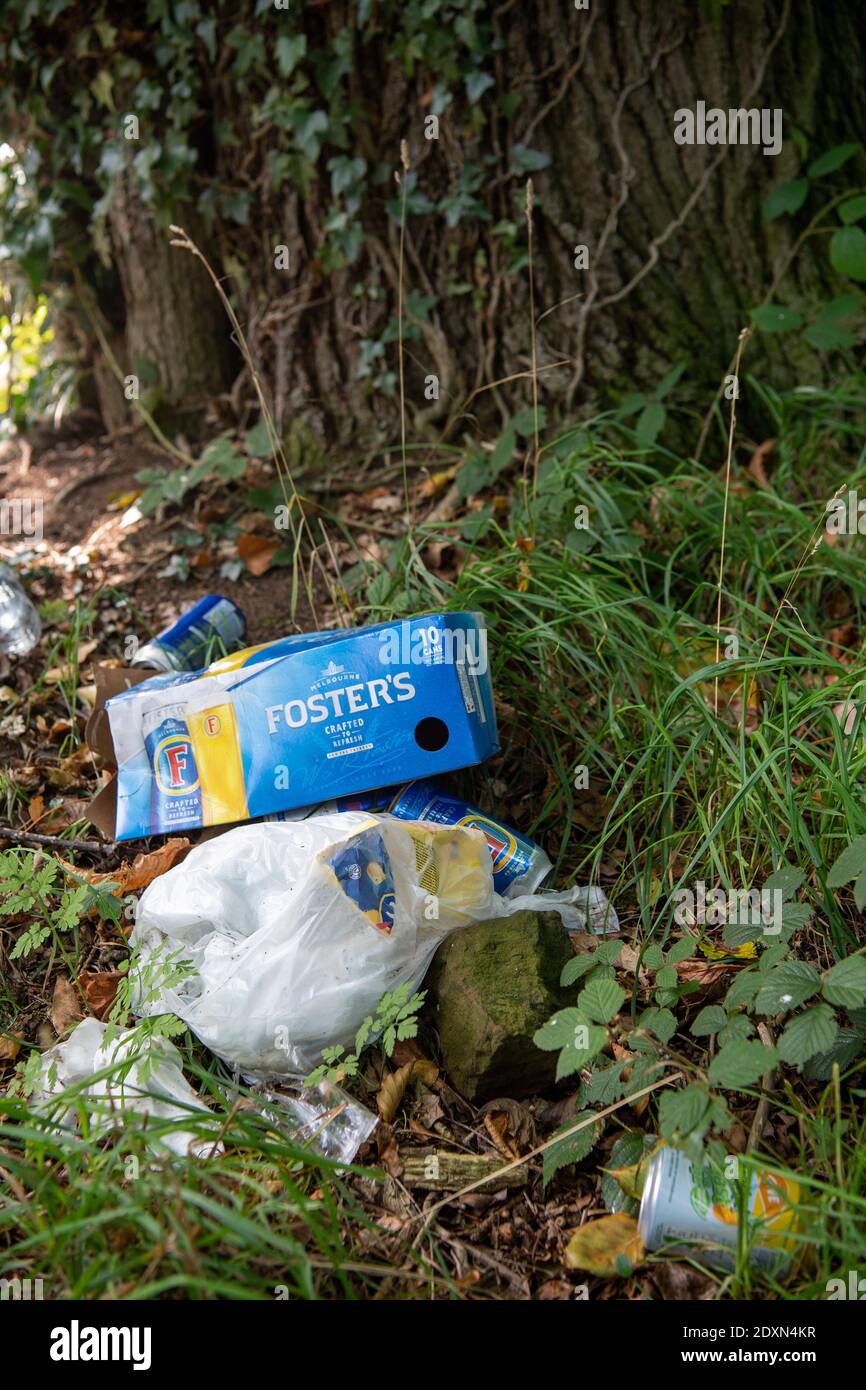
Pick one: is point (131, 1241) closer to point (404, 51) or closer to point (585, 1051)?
point (585, 1051)

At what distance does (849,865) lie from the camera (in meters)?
1.62

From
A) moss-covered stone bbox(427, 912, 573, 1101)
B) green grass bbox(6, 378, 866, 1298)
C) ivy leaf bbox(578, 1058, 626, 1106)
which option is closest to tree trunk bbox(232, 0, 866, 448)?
green grass bbox(6, 378, 866, 1298)

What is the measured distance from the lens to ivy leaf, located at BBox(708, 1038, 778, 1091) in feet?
4.57

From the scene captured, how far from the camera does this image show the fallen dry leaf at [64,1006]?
1.83 meters

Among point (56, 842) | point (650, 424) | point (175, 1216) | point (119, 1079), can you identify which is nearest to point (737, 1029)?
point (175, 1216)

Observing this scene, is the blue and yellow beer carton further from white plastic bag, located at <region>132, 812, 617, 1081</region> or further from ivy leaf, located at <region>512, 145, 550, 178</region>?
ivy leaf, located at <region>512, 145, 550, 178</region>

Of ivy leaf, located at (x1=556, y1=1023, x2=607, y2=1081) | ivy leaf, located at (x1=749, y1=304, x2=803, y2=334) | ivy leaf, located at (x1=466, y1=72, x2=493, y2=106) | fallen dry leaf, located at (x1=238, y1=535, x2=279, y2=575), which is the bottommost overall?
ivy leaf, located at (x1=556, y1=1023, x2=607, y2=1081)

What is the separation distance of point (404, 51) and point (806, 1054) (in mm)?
2612

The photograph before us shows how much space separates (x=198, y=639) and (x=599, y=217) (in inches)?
62.7

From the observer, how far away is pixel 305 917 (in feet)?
5.59

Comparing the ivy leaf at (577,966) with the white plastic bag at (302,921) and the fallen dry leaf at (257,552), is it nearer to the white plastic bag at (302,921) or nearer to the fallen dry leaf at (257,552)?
the white plastic bag at (302,921)

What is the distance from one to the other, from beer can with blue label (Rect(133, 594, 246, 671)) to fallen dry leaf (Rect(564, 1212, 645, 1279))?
4.80 feet

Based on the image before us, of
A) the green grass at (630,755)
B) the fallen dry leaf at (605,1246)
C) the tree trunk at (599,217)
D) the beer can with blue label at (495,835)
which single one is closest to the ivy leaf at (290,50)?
the tree trunk at (599,217)
